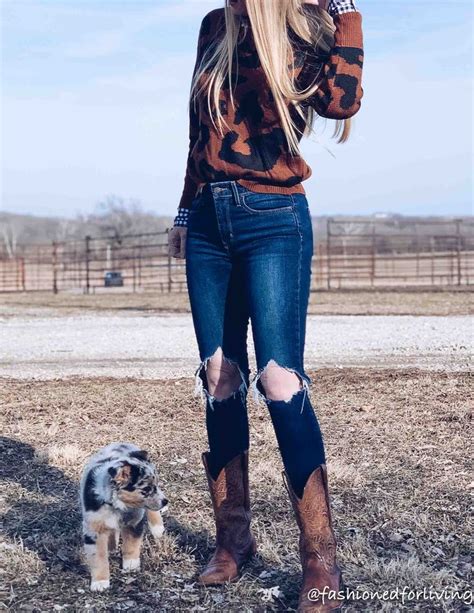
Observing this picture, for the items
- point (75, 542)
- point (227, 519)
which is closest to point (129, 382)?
point (75, 542)

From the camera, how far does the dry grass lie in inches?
120

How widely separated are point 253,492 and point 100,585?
3.77 feet

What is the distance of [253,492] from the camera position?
4.09 m

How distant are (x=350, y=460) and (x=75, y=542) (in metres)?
1.69

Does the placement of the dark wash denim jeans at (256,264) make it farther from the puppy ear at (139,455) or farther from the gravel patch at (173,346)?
the gravel patch at (173,346)

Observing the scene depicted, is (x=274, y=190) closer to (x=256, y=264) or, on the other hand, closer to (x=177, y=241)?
(x=256, y=264)

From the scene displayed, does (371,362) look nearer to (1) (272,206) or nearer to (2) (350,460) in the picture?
(2) (350,460)

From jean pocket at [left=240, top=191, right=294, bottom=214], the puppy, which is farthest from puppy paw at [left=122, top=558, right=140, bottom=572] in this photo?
jean pocket at [left=240, top=191, right=294, bottom=214]

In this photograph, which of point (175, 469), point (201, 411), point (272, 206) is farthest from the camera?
point (201, 411)

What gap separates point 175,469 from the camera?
4562 millimetres

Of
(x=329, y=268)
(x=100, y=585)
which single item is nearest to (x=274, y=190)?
(x=100, y=585)

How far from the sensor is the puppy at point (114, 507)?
3123mm

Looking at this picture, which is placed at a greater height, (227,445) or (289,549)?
(227,445)

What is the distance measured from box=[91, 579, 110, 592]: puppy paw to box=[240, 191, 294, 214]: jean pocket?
4.48ft
